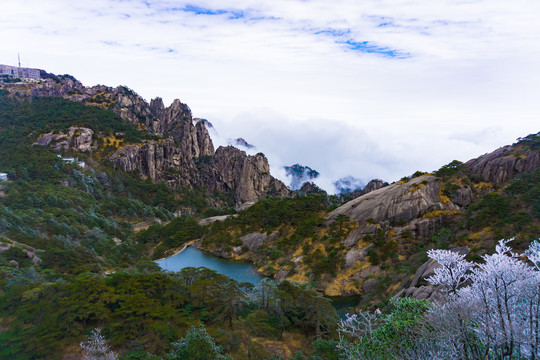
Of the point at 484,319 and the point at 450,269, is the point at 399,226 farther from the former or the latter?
the point at 484,319

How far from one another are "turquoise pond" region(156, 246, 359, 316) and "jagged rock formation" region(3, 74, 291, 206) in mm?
48629

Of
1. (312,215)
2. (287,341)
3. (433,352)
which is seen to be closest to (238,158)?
(312,215)

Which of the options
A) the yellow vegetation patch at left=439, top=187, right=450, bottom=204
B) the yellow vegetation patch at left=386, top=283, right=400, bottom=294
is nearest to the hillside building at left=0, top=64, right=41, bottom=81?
the yellow vegetation patch at left=439, top=187, right=450, bottom=204

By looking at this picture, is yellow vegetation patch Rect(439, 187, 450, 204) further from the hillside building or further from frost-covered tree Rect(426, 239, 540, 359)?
the hillside building

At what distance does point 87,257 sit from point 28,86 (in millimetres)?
123572

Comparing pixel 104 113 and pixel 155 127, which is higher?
pixel 104 113

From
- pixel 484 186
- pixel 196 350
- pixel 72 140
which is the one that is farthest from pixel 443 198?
pixel 72 140

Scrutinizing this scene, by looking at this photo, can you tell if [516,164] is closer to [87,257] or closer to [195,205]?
[87,257]

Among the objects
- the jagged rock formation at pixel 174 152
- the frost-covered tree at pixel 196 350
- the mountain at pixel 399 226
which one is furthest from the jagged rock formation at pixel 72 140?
the frost-covered tree at pixel 196 350

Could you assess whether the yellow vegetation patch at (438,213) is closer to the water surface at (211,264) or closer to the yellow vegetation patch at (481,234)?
the yellow vegetation patch at (481,234)

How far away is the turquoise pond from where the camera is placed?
42.7m

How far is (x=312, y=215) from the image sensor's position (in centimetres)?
5056

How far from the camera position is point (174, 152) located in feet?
354

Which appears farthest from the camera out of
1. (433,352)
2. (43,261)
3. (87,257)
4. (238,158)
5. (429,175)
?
(238,158)
